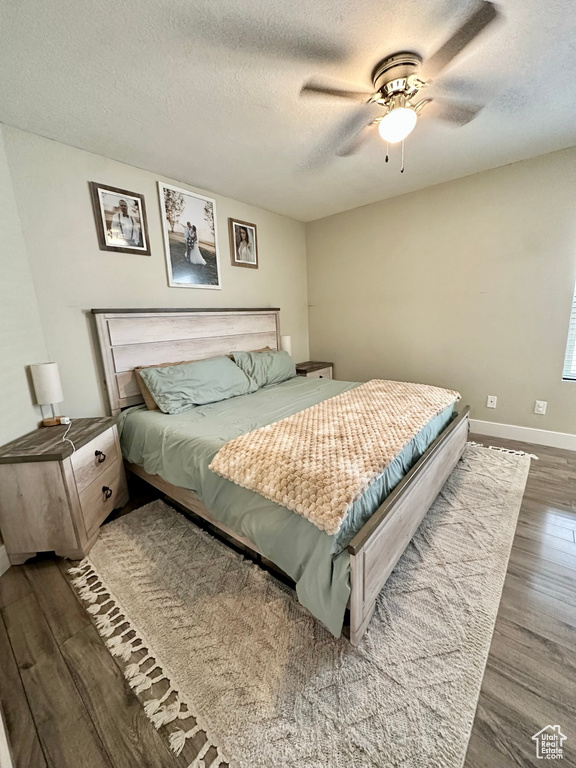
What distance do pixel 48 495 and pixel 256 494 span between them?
1166mm

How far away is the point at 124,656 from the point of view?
3.82ft

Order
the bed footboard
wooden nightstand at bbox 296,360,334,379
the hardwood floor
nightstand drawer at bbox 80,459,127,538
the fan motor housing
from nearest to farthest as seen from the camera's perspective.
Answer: the hardwood floor, the bed footboard, the fan motor housing, nightstand drawer at bbox 80,459,127,538, wooden nightstand at bbox 296,360,334,379

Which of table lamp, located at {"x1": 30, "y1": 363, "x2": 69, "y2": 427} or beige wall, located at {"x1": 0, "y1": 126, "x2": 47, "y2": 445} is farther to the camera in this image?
table lamp, located at {"x1": 30, "y1": 363, "x2": 69, "y2": 427}

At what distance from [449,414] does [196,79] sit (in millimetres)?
2606

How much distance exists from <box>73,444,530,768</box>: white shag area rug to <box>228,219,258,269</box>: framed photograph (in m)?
2.70

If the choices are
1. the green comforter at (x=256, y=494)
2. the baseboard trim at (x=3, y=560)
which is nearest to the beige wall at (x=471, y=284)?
the green comforter at (x=256, y=494)

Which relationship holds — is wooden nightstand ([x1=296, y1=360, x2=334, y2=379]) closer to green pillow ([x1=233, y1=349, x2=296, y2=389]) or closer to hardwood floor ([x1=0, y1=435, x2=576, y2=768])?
green pillow ([x1=233, y1=349, x2=296, y2=389])

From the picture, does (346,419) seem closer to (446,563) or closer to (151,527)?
(446,563)

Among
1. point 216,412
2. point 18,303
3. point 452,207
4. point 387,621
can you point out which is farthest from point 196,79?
point 387,621

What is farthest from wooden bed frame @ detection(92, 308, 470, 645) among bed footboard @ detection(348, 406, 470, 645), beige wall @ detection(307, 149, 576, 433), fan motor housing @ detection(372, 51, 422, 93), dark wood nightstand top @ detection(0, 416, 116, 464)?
fan motor housing @ detection(372, 51, 422, 93)

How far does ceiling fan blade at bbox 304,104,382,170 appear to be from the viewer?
Result: 6.04ft

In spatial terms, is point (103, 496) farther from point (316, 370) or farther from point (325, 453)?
point (316, 370)

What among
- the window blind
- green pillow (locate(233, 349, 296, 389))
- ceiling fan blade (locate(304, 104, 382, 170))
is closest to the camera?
ceiling fan blade (locate(304, 104, 382, 170))

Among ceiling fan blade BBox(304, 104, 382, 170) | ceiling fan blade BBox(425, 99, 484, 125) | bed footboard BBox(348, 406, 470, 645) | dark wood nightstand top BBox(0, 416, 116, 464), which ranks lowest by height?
bed footboard BBox(348, 406, 470, 645)
